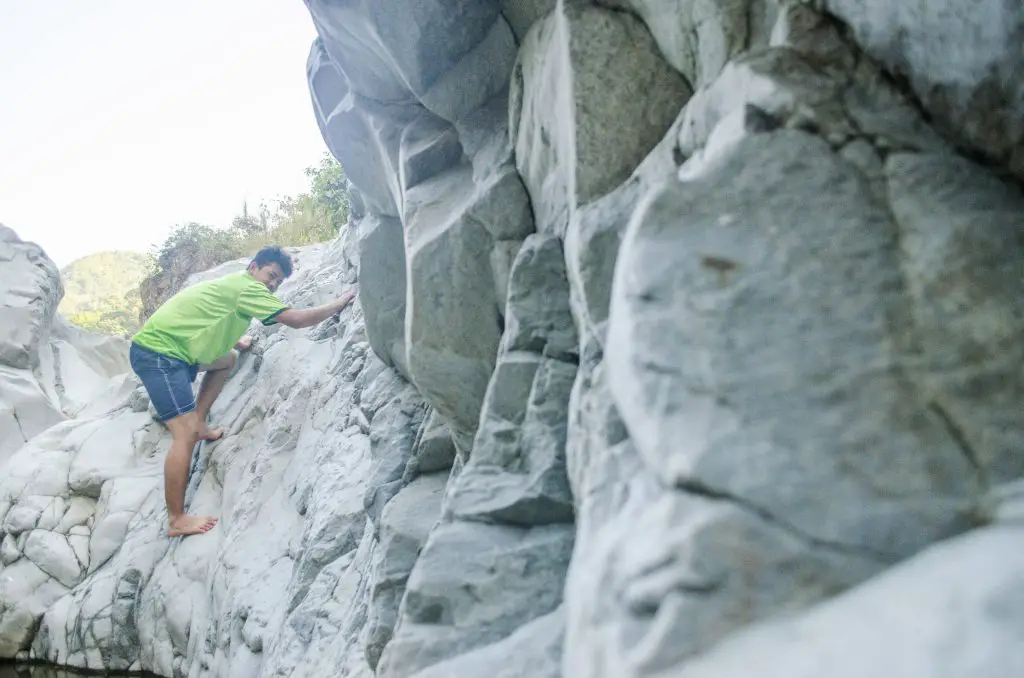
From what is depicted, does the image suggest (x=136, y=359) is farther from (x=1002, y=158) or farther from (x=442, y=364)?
(x=1002, y=158)

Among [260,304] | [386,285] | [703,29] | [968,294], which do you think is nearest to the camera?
[968,294]

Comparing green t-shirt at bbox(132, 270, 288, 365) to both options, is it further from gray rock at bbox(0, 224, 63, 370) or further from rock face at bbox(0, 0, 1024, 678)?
gray rock at bbox(0, 224, 63, 370)

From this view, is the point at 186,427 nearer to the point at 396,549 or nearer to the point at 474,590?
the point at 396,549

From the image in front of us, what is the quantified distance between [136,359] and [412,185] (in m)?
3.75

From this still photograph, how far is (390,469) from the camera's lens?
3811mm

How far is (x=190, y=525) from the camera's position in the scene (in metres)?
5.73

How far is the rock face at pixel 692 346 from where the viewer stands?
1173 mm

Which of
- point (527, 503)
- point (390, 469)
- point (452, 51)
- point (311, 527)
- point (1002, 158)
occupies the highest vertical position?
point (452, 51)

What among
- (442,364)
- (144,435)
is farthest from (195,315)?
(442,364)

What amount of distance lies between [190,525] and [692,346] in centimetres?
544

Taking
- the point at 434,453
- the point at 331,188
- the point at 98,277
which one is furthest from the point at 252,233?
the point at 98,277

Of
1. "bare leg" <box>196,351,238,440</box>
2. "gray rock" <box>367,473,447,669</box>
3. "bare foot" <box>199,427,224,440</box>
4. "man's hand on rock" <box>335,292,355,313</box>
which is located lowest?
"bare foot" <box>199,427,224,440</box>

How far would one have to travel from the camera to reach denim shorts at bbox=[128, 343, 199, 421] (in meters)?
6.02

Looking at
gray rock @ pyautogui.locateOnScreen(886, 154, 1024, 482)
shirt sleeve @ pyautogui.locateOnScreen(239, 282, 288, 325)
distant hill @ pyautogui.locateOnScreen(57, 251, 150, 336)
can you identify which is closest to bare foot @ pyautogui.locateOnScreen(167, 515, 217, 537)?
shirt sleeve @ pyautogui.locateOnScreen(239, 282, 288, 325)
